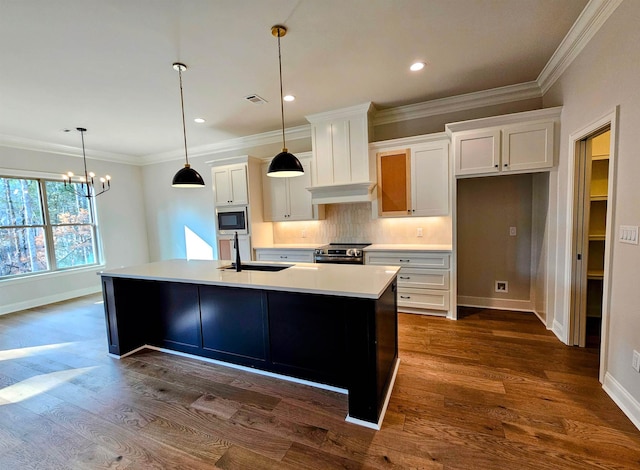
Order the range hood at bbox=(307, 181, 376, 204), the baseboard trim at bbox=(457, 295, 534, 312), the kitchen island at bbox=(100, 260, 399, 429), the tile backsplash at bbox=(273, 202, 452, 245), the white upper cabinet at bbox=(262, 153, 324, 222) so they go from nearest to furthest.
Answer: the kitchen island at bbox=(100, 260, 399, 429) → the baseboard trim at bbox=(457, 295, 534, 312) → the range hood at bbox=(307, 181, 376, 204) → the tile backsplash at bbox=(273, 202, 452, 245) → the white upper cabinet at bbox=(262, 153, 324, 222)

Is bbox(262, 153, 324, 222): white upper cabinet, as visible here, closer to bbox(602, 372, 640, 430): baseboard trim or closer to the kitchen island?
the kitchen island

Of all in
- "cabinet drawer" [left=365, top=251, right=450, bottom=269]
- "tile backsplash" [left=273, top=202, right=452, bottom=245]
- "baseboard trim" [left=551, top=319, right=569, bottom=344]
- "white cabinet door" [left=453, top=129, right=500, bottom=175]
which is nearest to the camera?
"baseboard trim" [left=551, top=319, right=569, bottom=344]

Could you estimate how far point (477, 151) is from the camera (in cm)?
326

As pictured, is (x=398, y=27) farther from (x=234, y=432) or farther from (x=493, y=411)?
(x=234, y=432)

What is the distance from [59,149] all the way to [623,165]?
751 cm

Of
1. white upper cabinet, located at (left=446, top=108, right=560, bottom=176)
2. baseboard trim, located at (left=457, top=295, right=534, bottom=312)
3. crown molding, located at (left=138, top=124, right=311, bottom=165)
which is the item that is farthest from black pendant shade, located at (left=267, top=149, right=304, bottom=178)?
baseboard trim, located at (left=457, top=295, right=534, bottom=312)

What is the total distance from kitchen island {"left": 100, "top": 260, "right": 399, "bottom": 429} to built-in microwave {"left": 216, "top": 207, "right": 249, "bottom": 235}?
1545 mm

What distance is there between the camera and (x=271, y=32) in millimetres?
2277

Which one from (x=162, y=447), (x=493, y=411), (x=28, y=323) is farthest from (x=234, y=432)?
(x=28, y=323)

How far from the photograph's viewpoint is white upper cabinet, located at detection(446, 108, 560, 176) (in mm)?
2963

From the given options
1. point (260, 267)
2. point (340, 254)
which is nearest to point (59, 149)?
point (260, 267)

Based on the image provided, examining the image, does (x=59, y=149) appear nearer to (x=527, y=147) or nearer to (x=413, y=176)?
(x=413, y=176)

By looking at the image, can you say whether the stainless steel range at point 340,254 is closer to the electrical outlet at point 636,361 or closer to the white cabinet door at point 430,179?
the white cabinet door at point 430,179

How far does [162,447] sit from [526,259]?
4194 mm
